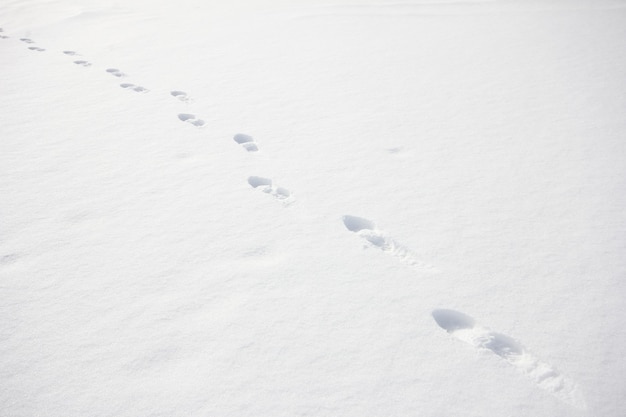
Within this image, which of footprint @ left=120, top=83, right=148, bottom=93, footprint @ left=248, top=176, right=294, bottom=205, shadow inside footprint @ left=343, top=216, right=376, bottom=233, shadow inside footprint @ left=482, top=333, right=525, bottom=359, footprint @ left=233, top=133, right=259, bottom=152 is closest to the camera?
shadow inside footprint @ left=482, top=333, right=525, bottom=359

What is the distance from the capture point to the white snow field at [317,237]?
1021 millimetres

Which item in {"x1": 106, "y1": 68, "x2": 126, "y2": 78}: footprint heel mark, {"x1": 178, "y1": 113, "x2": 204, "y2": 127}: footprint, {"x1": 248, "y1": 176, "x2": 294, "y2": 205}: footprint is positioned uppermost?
{"x1": 106, "y1": 68, "x2": 126, "y2": 78}: footprint heel mark

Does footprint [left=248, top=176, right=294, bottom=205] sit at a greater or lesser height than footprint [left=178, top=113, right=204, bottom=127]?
lesser

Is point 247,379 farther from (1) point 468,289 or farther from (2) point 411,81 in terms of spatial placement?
(2) point 411,81

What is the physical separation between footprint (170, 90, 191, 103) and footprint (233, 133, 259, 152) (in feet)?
2.29

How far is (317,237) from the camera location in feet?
4.90

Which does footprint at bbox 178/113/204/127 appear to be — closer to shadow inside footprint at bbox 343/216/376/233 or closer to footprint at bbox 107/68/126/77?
footprint at bbox 107/68/126/77

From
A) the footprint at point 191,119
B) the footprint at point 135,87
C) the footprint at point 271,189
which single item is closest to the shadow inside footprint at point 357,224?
the footprint at point 271,189

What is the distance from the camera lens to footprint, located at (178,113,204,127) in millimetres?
2338

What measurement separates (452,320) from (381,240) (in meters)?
0.41

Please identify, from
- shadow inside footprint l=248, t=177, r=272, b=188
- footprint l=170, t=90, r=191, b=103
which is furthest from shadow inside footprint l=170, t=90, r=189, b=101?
shadow inside footprint l=248, t=177, r=272, b=188

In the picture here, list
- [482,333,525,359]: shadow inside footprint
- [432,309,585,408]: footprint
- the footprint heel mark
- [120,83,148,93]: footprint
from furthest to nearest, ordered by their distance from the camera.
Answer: the footprint heel mark, [120,83,148,93]: footprint, [482,333,525,359]: shadow inside footprint, [432,309,585,408]: footprint

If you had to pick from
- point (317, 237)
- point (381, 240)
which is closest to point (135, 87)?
point (317, 237)

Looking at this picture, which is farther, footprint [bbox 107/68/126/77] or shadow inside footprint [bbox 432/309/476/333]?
footprint [bbox 107/68/126/77]
